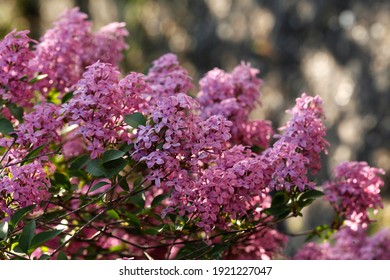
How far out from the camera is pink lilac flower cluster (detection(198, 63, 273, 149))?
1665mm

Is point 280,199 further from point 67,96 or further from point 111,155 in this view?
point 67,96

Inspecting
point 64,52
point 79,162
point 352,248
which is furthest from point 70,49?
point 352,248

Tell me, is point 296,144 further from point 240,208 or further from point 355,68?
point 355,68

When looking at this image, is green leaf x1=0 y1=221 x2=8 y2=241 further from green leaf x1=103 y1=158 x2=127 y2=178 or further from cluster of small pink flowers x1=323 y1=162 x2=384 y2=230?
cluster of small pink flowers x1=323 y1=162 x2=384 y2=230

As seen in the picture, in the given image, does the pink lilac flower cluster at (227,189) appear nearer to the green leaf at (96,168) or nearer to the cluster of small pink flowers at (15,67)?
the green leaf at (96,168)

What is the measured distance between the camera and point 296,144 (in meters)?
1.35

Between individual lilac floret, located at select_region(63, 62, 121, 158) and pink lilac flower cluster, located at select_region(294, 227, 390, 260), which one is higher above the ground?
pink lilac flower cluster, located at select_region(294, 227, 390, 260)

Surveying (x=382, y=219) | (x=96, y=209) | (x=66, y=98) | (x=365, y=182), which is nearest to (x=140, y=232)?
(x=96, y=209)

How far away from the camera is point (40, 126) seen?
1.38 meters

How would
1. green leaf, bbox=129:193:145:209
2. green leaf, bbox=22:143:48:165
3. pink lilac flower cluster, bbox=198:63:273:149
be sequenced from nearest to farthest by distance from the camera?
green leaf, bbox=22:143:48:165
green leaf, bbox=129:193:145:209
pink lilac flower cluster, bbox=198:63:273:149

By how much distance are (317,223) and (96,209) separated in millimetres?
1624

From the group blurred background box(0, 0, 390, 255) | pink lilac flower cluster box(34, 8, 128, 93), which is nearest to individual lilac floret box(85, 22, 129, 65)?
pink lilac flower cluster box(34, 8, 128, 93)

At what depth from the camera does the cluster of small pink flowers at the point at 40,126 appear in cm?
137

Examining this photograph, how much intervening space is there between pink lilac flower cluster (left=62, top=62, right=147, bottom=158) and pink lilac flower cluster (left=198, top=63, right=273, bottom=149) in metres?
0.37
